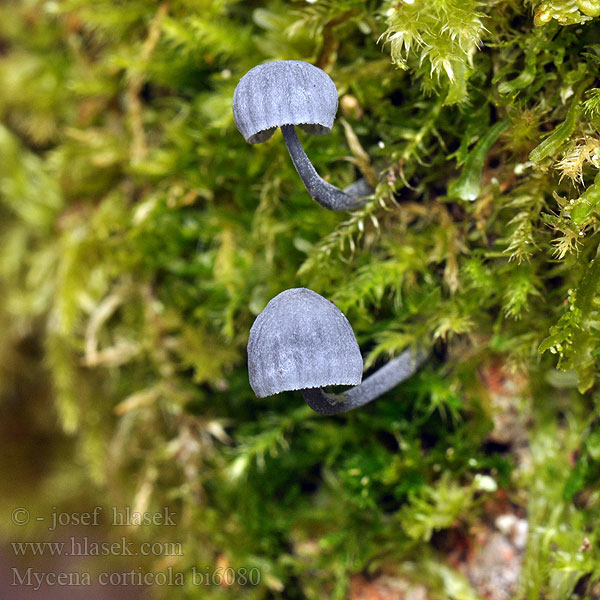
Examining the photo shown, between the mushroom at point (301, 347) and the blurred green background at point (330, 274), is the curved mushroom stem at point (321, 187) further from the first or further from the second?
the mushroom at point (301, 347)

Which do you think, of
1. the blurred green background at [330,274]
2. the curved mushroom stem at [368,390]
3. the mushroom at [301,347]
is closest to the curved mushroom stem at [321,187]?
the blurred green background at [330,274]


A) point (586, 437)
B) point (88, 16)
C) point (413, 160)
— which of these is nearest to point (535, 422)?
point (586, 437)

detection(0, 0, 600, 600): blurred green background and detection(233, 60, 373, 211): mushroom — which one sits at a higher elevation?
detection(233, 60, 373, 211): mushroom

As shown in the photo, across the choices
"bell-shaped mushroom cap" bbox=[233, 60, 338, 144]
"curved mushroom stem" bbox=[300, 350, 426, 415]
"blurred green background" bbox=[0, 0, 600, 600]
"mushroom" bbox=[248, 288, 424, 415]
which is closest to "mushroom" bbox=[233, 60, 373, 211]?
"bell-shaped mushroom cap" bbox=[233, 60, 338, 144]

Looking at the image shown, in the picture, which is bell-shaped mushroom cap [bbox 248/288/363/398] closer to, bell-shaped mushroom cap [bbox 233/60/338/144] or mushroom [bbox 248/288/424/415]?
mushroom [bbox 248/288/424/415]

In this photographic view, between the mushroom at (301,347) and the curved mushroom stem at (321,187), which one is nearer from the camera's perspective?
the mushroom at (301,347)

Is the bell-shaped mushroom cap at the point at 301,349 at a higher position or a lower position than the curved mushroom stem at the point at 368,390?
higher

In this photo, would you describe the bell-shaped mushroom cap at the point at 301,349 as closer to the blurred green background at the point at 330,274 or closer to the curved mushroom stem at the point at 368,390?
the curved mushroom stem at the point at 368,390
